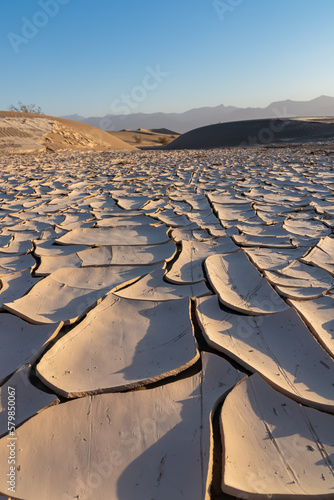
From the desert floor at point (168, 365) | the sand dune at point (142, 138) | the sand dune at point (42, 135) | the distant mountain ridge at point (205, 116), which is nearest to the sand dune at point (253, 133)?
the sand dune at point (42, 135)

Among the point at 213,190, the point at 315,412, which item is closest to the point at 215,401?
the point at 315,412

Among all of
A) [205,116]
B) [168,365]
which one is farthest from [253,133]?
[205,116]

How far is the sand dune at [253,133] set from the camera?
13.0 m

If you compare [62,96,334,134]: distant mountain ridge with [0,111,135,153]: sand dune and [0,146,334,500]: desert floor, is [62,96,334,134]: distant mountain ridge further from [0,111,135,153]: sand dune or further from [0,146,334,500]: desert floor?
[0,146,334,500]: desert floor

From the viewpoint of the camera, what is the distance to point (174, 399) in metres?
0.68

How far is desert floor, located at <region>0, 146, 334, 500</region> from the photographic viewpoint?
21.2 inches

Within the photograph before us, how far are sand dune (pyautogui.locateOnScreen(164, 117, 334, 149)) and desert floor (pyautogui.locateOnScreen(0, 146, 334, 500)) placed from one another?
39.3 ft

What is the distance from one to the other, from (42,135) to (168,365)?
11352 mm

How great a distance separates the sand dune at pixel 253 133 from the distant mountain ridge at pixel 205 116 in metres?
70.7

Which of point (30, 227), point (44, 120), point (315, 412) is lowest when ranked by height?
point (315, 412)

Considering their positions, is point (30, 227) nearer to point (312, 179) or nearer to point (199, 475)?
point (199, 475)

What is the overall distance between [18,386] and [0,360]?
134 millimetres

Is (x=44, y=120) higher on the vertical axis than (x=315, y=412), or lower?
higher

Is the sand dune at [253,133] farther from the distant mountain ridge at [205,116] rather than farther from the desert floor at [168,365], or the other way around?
the distant mountain ridge at [205,116]
